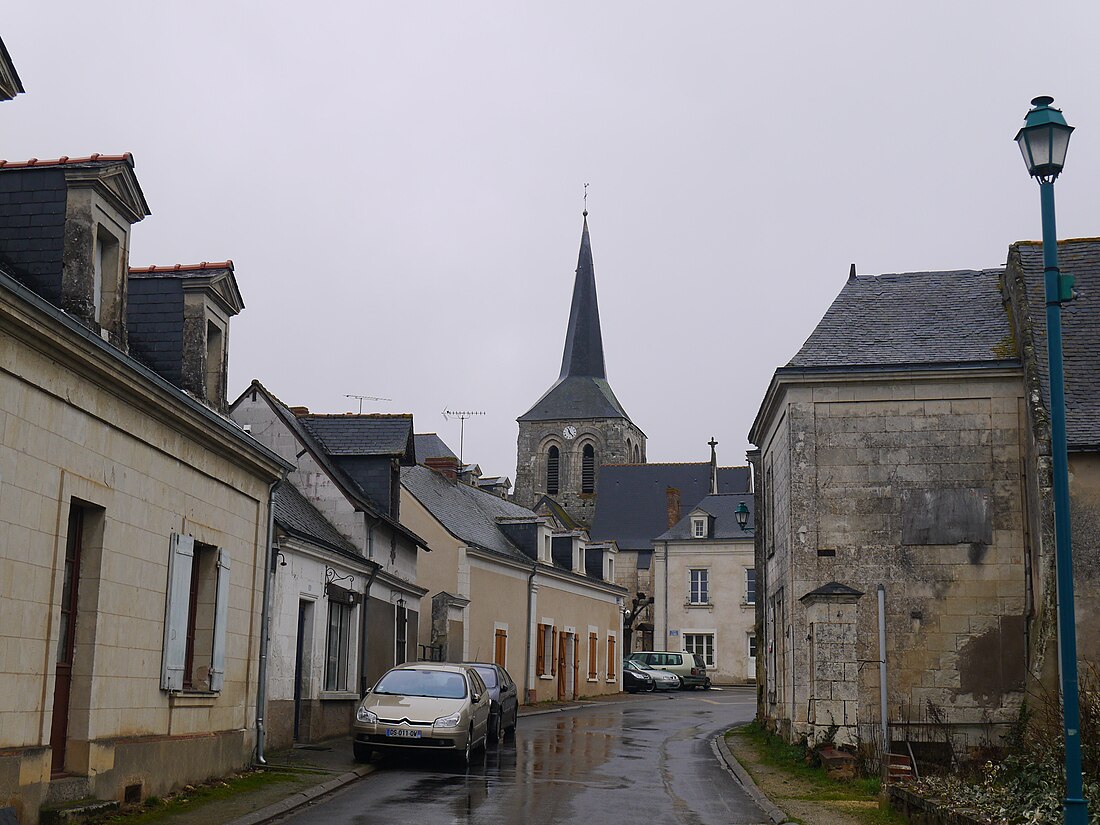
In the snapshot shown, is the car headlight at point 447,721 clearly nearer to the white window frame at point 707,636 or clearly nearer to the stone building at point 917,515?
the stone building at point 917,515

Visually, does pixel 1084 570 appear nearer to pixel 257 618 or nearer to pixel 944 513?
pixel 944 513

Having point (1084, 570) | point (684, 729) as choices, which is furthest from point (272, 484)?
point (684, 729)

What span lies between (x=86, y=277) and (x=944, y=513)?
12.4m

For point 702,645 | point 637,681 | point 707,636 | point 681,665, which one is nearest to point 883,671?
point 637,681

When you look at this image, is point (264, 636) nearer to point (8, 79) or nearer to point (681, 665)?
point (8, 79)

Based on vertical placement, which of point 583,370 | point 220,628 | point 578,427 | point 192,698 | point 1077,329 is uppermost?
point 583,370

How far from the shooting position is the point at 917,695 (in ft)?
56.6

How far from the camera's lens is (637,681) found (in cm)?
4550

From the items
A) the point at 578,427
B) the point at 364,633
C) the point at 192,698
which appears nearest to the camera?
the point at 192,698

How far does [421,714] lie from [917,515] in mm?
7768

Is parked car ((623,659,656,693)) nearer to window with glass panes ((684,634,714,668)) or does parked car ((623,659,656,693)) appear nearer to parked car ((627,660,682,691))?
parked car ((627,660,682,691))

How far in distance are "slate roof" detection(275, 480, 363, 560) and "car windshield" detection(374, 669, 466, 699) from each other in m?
2.33

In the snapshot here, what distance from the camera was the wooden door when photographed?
33.7 feet

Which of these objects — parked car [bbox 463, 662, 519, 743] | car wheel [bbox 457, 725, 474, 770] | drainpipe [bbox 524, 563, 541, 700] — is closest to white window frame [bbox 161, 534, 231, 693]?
car wheel [bbox 457, 725, 474, 770]
